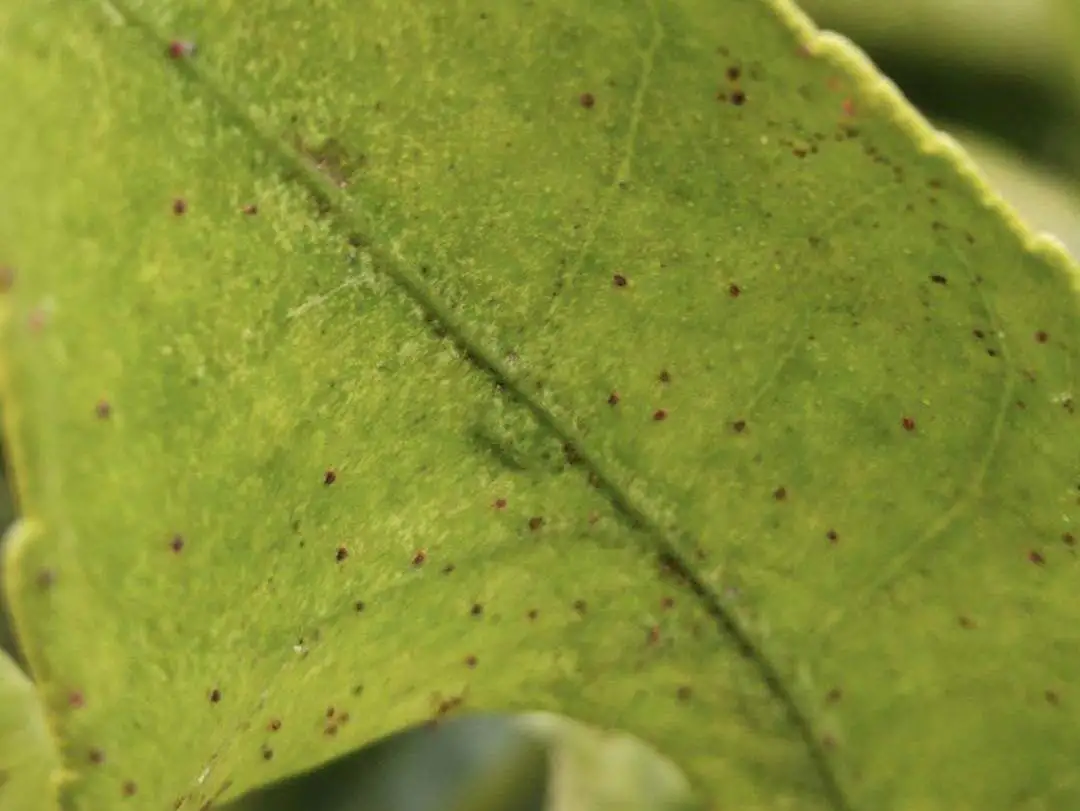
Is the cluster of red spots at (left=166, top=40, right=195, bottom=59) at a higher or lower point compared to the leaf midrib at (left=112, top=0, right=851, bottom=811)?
higher

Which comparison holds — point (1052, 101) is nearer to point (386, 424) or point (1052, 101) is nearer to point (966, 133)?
point (966, 133)

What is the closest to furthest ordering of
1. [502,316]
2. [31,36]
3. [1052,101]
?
[31,36] < [502,316] < [1052,101]

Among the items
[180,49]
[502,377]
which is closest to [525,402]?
[502,377]

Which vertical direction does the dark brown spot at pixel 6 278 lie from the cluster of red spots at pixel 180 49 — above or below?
below

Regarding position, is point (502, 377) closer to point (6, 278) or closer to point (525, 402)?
point (525, 402)

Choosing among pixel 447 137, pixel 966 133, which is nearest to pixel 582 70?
pixel 447 137
